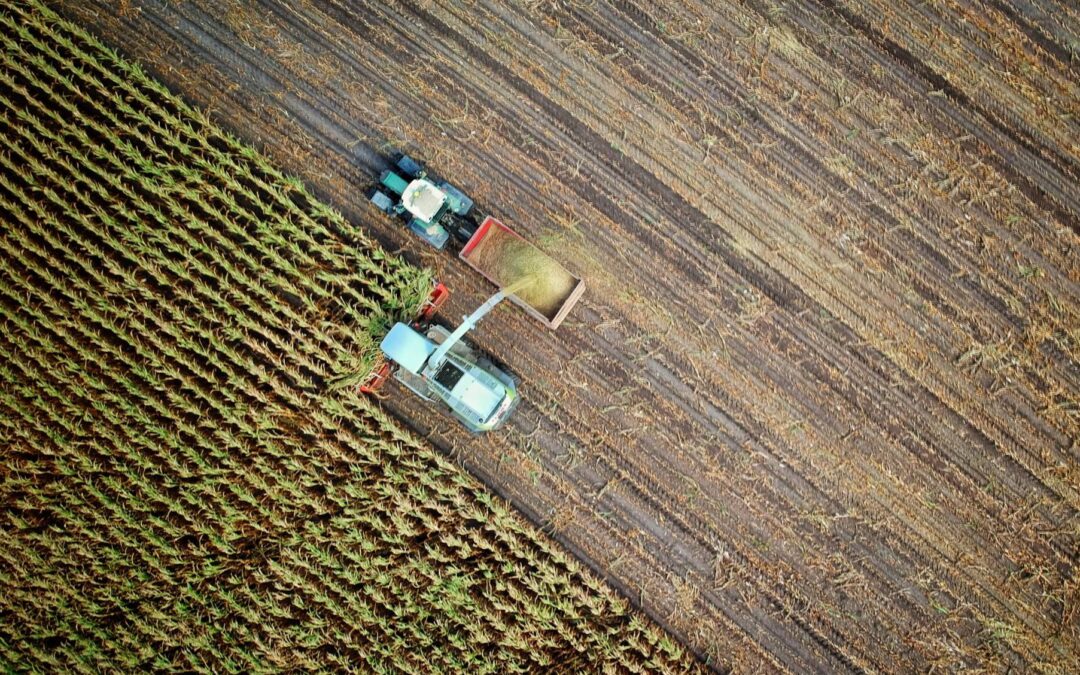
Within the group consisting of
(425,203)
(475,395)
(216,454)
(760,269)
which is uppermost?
(760,269)

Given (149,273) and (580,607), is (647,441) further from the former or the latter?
(149,273)

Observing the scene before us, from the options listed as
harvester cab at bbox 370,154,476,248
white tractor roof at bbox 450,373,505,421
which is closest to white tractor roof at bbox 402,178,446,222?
harvester cab at bbox 370,154,476,248

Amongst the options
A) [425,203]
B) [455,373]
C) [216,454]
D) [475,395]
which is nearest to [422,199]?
[425,203]

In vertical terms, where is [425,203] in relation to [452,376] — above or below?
above

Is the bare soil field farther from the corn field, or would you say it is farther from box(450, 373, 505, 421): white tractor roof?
box(450, 373, 505, 421): white tractor roof

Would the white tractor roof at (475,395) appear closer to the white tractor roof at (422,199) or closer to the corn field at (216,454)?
the corn field at (216,454)

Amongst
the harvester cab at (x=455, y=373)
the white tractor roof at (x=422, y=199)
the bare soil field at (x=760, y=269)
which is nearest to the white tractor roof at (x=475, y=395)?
the harvester cab at (x=455, y=373)

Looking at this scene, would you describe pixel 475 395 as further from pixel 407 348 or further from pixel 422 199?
pixel 422 199

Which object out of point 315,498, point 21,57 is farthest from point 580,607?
point 21,57
